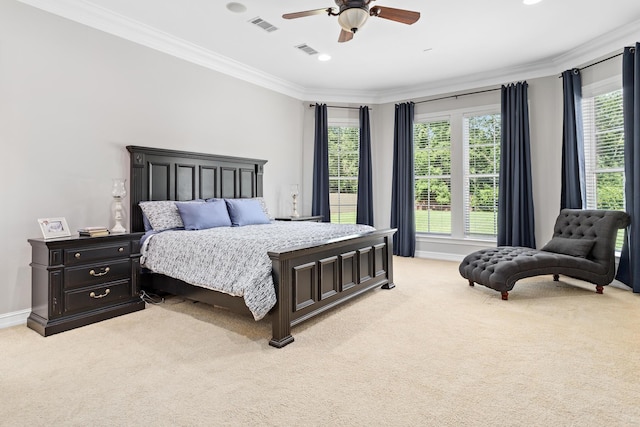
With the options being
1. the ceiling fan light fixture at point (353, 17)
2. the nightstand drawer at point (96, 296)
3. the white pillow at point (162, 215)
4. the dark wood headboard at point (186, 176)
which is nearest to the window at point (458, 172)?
the dark wood headboard at point (186, 176)

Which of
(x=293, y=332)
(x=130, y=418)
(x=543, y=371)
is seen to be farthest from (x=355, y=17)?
(x=130, y=418)

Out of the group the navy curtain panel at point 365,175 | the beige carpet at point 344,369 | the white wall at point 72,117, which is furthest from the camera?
the navy curtain panel at point 365,175

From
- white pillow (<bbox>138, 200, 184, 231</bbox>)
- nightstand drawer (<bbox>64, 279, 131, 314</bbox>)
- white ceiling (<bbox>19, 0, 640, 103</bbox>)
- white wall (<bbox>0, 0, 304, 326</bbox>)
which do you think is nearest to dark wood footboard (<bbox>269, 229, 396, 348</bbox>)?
nightstand drawer (<bbox>64, 279, 131, 314</bbox>)

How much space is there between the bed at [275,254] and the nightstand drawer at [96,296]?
0.40 meters

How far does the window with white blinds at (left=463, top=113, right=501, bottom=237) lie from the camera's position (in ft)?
19.0

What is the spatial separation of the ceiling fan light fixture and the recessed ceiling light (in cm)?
121

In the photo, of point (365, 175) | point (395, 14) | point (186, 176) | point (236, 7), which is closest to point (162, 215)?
point (186, 176)

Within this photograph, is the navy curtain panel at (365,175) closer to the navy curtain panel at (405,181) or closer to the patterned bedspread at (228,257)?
the navy curtain panel at (405,181)

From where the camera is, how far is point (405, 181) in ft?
21.0

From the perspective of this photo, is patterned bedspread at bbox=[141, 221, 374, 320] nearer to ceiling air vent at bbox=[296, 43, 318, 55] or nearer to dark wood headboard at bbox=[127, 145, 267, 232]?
dark wood headboard at bbox=[127, 145, 267, 232]

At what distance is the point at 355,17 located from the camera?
9.69ft

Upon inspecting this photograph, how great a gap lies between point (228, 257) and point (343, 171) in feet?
13.6

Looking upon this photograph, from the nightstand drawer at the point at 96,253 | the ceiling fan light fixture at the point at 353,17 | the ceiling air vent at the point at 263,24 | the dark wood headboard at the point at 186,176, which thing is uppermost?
the ceiling air vent at the point at 263,24

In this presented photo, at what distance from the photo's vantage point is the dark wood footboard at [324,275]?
269 cm
